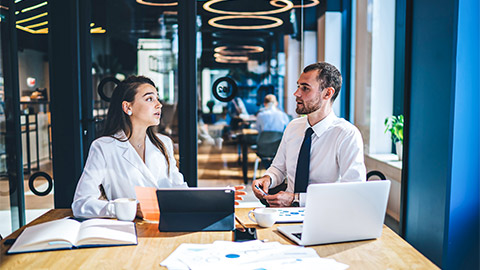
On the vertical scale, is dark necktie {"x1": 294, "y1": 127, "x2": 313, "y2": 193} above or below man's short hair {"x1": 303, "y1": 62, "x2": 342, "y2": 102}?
below

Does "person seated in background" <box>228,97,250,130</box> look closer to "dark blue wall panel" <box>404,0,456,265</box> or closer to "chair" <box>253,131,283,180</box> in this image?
"chair" <box>253,131,283,180</box>

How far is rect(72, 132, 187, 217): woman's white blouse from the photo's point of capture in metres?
2.38

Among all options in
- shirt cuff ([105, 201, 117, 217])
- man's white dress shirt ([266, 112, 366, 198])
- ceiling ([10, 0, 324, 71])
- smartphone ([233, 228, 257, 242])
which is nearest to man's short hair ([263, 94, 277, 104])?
ceiling ([10, 0, 324, 71])

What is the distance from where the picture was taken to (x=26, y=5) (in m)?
4.15

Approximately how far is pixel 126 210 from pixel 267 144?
10.2ft

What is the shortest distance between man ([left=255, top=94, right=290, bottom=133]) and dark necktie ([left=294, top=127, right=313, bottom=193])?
1765mm

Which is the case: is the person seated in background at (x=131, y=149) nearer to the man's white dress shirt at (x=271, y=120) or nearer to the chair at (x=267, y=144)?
the man's white dress shirt at (x=271, y=120)

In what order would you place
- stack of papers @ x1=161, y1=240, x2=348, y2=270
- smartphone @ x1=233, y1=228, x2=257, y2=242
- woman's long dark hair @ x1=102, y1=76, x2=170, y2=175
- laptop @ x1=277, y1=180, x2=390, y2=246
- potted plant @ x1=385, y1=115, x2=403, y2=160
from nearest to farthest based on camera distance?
1. stack of papers @ x1=161, y1=240, x2=348, y2=270
2. laptop @ x1=277, y1=180, x2=390, y2=246
3. smartphone @ x1=233, y1=228, x2=257, y2=242
4. woman's long dark hair @ x1=102, y1=76, x2=170, y2=175
5. potted plant @ x1=385, y1=115, x2=403, y2=160

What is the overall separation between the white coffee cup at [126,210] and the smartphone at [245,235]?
49 centimetres

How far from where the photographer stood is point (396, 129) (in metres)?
5.08

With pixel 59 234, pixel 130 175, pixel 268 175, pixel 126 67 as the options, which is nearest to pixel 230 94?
pixel 126 67

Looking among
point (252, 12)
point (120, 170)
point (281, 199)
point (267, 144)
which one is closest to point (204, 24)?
point (252, 12)

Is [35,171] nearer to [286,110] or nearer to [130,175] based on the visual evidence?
[130,175]

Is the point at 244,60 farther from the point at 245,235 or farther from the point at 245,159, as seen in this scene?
the point at 245,235
